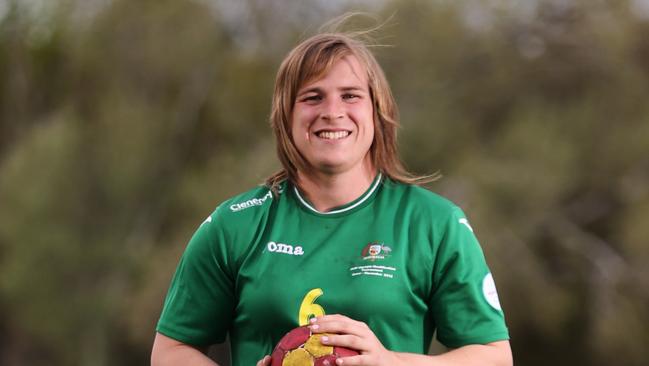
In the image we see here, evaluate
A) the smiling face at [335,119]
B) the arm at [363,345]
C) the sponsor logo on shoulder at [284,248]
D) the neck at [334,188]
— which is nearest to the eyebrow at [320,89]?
the smiling face at [335,119]

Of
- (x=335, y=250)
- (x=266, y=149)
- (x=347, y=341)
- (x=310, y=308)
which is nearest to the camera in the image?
(x=347, y=341)

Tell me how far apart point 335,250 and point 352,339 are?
434 millimetres

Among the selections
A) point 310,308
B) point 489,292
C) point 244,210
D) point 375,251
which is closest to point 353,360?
point 310,308

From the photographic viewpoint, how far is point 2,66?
90.0 ft

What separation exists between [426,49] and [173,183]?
6.69 m

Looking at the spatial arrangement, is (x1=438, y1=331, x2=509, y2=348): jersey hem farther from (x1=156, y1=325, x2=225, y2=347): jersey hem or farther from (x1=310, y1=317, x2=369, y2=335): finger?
(x1=156, y1=325, x2=225, y2=347): jersey hem

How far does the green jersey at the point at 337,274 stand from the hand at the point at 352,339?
0.20m

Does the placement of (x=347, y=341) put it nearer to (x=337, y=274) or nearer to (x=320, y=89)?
(x=337, y=274)

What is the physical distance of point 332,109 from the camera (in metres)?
3.53

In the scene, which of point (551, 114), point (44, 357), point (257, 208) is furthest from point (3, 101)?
point (257, 208)

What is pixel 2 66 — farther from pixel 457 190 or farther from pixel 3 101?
pixel 457 190

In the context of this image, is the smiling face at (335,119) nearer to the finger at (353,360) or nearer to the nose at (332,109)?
the nose at (332,109)

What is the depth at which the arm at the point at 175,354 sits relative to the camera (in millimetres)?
3574

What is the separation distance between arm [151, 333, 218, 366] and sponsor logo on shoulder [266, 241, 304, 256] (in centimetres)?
42
